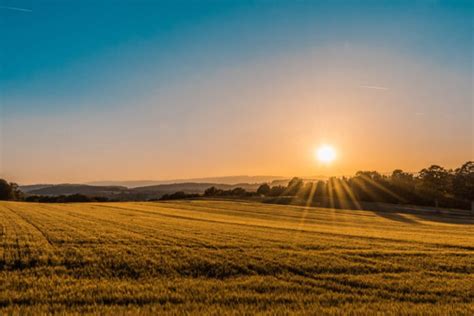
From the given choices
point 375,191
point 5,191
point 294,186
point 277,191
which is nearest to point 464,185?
point 375,191

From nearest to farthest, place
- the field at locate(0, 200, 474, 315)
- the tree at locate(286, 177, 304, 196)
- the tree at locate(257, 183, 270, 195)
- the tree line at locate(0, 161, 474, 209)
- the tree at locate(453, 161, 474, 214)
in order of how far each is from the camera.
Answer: the field at locate(0, 200, 474, 315), the tree line at locate(0, 161, 474, 209), the tree at locate(453, 161, 474, 214), the tree at locate(286, 177, 304, 196), the tree at locate(257, 183, 270, 195)

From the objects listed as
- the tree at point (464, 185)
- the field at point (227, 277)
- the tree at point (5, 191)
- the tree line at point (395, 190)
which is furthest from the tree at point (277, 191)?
the field at point (227, 277)

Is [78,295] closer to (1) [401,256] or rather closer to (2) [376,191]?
(1) [401,256]

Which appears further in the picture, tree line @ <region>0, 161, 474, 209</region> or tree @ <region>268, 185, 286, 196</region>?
tree @ <region>268, 185, 286, 196</region>

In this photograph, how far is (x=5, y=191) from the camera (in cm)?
11756

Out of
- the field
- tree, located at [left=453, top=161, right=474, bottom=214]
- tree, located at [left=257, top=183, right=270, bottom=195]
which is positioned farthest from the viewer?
tree, located at [left=257, top=183, right=270, bottom=195]

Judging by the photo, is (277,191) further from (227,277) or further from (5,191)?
(227,277)

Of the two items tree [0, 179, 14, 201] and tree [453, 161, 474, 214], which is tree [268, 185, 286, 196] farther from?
tree [0, 179, 14, 201]

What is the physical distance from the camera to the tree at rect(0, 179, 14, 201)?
11644cm

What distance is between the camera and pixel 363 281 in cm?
1273

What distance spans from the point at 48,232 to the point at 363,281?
19.7m

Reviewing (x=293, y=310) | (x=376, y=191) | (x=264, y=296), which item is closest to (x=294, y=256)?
(x=264, y=296)

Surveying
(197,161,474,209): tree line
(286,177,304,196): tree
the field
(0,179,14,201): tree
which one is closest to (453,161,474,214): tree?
(197,161,474,209): tree line

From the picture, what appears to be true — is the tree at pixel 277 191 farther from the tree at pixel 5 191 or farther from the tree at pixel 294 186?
the tree at pixel 5 191
